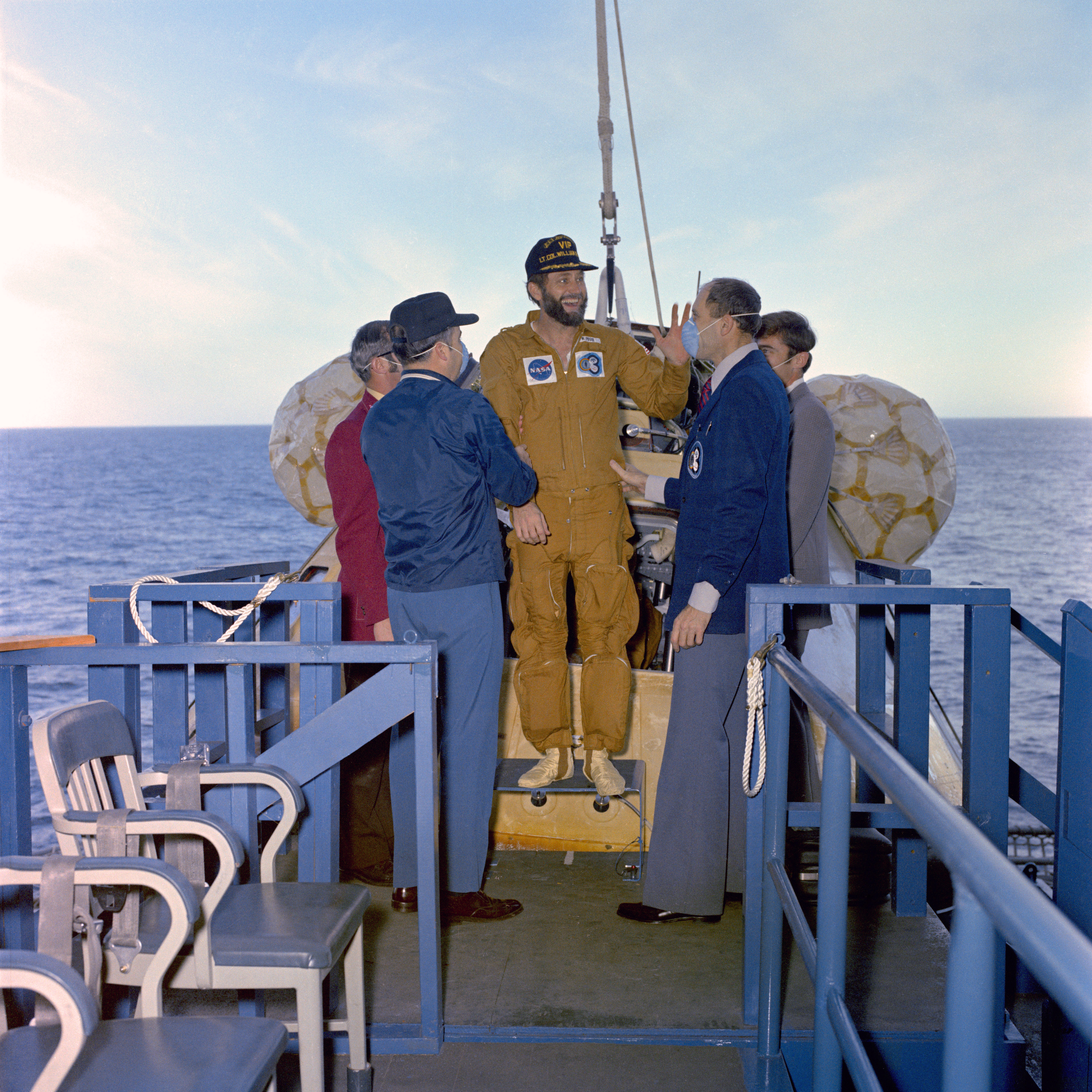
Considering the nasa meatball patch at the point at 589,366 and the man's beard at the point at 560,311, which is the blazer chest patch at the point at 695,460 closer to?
the nasa meatball patch at the point at 589,366

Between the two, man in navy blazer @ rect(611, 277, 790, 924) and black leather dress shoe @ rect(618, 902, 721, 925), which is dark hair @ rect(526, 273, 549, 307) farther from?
black leather dress shoe @ rect(618, 902, 721, 925)

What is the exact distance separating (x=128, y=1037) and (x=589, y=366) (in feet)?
9.34

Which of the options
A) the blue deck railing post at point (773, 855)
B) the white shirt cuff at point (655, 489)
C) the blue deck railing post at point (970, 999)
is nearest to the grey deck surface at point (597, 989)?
the blue deck railing post at point (773, 855)

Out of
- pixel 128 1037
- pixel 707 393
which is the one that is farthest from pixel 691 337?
pixel 128 1037

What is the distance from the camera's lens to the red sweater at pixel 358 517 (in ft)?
12.5

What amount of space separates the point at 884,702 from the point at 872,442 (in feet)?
15.7

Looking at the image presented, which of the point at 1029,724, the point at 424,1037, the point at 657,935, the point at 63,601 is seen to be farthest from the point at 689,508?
the point at 63,601

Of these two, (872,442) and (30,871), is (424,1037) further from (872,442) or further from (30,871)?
(872,442)

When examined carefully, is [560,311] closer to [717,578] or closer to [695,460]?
[695,460]

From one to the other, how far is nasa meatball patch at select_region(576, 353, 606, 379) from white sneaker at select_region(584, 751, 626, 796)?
4.58 feet

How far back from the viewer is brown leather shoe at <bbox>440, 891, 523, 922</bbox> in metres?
3.42

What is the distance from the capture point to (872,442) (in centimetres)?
807

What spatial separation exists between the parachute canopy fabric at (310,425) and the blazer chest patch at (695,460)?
5.12 m

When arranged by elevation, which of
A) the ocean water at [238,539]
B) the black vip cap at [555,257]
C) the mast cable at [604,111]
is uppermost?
the mast cable at [604,111]
